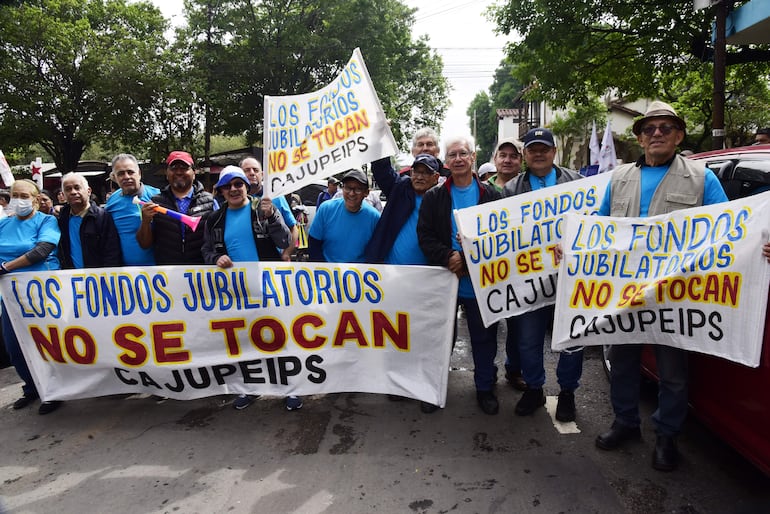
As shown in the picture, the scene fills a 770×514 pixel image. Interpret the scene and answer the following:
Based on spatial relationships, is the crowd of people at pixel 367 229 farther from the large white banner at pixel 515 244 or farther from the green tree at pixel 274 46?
the green tree at pixel 274 46

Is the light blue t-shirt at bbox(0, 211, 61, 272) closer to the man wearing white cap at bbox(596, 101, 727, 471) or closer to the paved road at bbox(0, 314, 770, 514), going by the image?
the paved road at bbox(0, 314, 770, 514)

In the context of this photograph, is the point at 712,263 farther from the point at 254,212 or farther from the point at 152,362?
the point at 152,362

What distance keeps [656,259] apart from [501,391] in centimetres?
180

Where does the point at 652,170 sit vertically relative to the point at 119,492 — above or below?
above

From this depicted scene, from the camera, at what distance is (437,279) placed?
3.39 metres

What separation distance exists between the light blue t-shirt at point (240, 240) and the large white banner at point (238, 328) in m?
0.23

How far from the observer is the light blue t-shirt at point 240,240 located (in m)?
3.73

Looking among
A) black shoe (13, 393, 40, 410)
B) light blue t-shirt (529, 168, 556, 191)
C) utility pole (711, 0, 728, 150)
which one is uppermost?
utility pole (711, 0, 728, 150)

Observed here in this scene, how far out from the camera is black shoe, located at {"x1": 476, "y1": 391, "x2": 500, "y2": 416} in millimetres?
3598

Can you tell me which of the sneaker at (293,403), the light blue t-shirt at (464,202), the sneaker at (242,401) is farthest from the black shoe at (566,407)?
the sneaker at (242,401)

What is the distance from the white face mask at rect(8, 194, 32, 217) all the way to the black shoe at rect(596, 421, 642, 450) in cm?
451

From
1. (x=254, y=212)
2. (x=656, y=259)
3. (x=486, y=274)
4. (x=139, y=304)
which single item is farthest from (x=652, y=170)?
(x=139, y=304)

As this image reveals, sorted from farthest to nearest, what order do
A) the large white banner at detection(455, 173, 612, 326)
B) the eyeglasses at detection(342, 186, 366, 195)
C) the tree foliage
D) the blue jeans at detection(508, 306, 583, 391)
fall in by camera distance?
the tree foliage
the eyeglasses at detection(342, 186, 366, 195)
the blue jeans at detection(508, 306, 583, 391)
the large white banner at detection(455, 173, 612, 326)

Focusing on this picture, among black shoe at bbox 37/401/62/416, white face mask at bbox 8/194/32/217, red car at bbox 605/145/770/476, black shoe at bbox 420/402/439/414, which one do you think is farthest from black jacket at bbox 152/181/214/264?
red car at bbox 605/145/770/476
